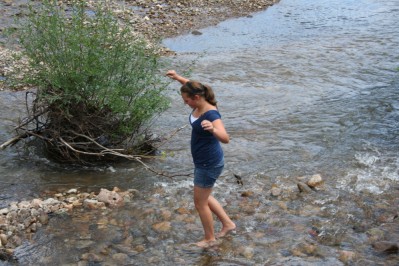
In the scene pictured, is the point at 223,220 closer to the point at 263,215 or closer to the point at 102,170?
the point at 263,215

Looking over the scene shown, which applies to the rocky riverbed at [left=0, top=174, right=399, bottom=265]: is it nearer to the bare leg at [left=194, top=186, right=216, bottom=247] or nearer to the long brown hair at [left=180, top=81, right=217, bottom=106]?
the bare leg at [left=194, top=186, right=216, bottom=247]

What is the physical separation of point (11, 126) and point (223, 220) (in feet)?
16.3

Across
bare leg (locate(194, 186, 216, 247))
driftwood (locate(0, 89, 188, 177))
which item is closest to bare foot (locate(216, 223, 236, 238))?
bare leg (locate(194, 186, 216, 247))

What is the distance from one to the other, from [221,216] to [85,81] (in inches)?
120

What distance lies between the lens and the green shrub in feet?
25.0

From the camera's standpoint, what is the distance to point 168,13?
57.8 ft

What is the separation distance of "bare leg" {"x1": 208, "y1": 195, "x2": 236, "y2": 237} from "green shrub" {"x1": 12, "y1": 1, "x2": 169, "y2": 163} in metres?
2.51

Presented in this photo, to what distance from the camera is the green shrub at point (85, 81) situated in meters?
7.63

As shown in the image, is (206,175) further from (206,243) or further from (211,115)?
(206,243)

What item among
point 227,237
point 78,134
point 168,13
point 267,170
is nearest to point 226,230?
point 227,237

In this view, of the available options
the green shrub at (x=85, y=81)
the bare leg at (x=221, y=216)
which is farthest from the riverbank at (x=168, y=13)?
the bare leg at (x=221, y=216)

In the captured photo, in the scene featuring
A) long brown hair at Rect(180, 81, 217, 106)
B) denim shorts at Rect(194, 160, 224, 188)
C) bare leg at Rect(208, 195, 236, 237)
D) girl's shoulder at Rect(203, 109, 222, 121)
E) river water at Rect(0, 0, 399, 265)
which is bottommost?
river water at Rect(0, 0, 399, 265)

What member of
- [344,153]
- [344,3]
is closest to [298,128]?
[344,153]

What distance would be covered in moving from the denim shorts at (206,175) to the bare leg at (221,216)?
38 cm
